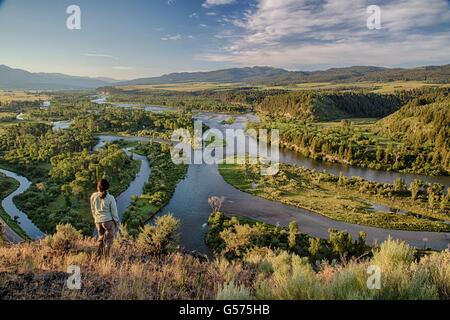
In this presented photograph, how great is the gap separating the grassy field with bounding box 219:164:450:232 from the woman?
30.3m

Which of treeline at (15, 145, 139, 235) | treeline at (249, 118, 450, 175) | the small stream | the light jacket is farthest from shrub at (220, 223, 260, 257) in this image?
treeline at (249, 118, 450, 175)

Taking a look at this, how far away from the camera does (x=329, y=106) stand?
123m

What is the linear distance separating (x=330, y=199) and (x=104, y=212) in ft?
115

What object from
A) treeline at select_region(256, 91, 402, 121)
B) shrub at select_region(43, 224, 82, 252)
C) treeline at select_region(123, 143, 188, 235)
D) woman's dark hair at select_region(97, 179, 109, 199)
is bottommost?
treeline at select_region(123, 143, 188, 235)

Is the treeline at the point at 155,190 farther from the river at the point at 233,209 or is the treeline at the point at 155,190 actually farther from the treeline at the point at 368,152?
the treeline at the point at 368,152

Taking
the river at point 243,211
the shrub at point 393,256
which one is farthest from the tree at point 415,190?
the shrub at point 393,256

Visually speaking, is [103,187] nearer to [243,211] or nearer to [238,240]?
[238,240]

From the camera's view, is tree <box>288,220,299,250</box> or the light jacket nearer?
the light jacket

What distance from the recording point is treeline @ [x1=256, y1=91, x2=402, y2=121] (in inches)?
4609

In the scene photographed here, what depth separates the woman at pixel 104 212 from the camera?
7.91m

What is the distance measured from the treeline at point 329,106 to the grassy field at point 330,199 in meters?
68.9

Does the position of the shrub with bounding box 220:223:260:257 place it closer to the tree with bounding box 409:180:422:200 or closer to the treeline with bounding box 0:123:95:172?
the tree with bounding box 409:180:422:200

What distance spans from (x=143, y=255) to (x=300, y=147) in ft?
208

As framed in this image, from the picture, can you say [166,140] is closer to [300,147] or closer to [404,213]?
[300,147]
